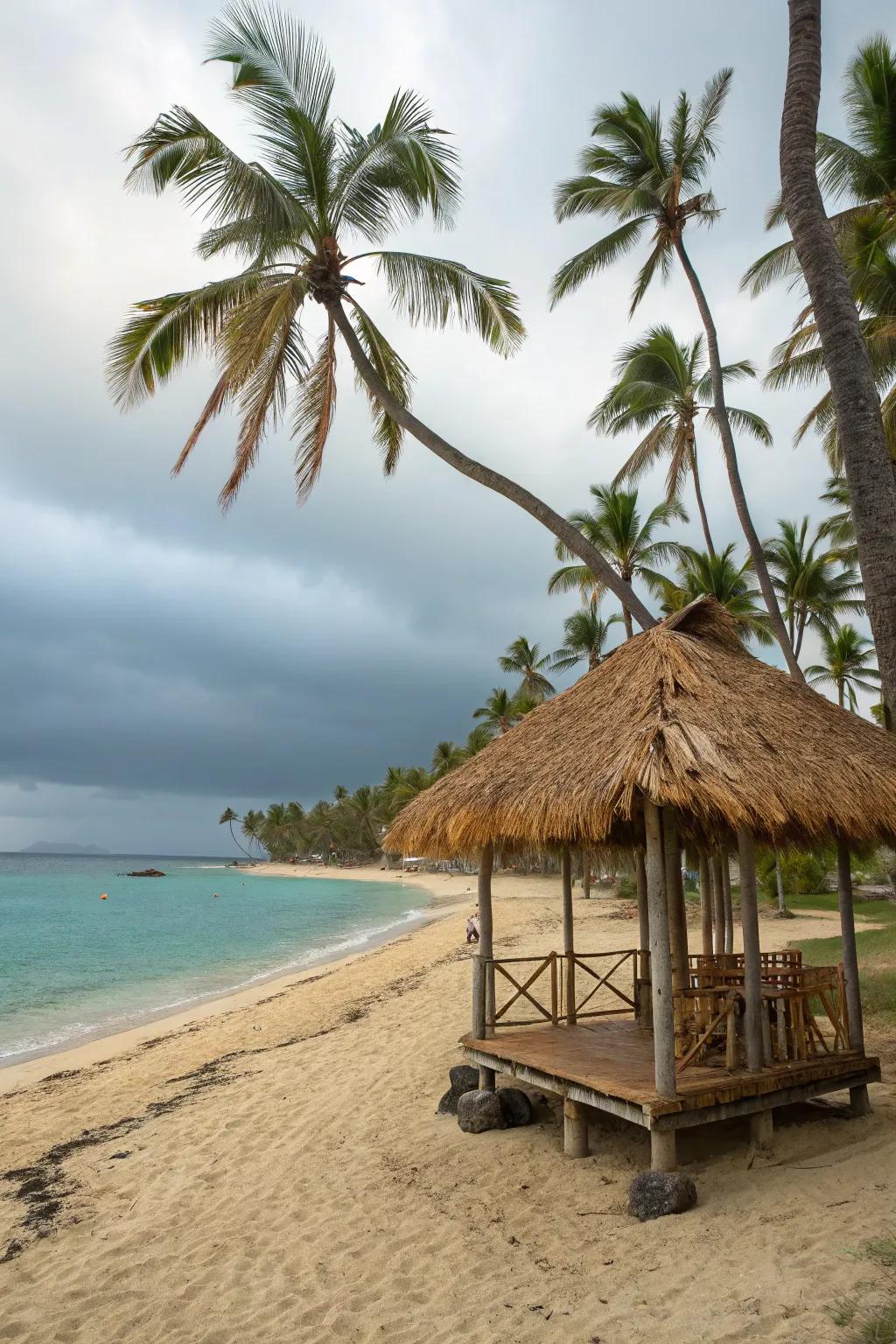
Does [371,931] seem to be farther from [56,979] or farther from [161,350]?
[161,350]

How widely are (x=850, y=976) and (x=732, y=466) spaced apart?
7.14 metres

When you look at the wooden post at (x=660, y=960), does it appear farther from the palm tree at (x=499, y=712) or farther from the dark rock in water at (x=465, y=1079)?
the palm tree at (x=499, y=712)

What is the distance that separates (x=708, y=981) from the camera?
298 inches

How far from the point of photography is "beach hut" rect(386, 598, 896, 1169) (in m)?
5.45

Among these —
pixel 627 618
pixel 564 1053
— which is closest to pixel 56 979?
pixel 627 618

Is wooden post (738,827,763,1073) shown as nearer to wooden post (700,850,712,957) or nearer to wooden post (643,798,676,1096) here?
wooden post (643,798,676,1096)

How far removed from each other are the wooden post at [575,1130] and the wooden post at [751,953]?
1236mm

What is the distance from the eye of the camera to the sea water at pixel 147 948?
55.1ft

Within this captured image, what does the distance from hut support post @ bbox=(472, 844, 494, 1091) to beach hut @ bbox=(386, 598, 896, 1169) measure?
0.02m

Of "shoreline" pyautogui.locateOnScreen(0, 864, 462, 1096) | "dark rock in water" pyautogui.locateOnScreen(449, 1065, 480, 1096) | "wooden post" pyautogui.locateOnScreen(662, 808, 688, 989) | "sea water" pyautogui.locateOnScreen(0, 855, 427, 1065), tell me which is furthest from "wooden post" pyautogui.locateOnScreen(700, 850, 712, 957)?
"sea water" pyautogui.locateOnScreen(0, 855, 427, 1065)

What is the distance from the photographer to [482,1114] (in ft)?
22.0

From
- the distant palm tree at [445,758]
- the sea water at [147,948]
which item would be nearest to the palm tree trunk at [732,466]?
the sea water at [147,948]

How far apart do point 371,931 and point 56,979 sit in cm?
1084

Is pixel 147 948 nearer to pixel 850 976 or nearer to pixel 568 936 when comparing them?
pixel 568 936
